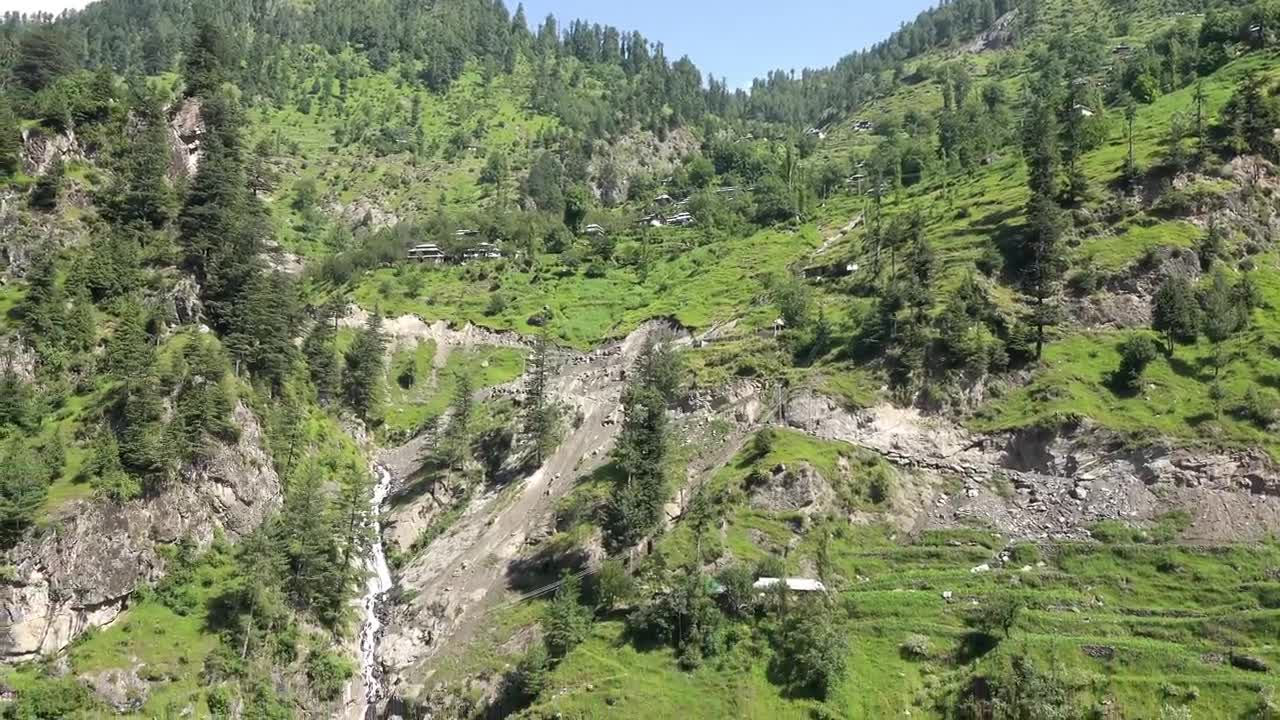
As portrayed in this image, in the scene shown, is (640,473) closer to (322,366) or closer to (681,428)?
(681,428)

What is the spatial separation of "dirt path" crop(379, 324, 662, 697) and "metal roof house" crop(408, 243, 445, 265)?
66.9 metres

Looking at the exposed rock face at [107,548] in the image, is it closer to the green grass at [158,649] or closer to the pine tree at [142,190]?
the green grass at [158,649]

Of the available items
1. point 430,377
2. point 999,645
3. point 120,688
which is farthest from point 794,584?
point 430,377

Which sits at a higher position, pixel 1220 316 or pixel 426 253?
pixel 426 253

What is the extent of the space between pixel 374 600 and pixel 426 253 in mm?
91577

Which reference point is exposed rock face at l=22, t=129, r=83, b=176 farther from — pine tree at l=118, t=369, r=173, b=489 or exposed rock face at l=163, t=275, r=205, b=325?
pine tree at l=118, t=369, r=173, b=489

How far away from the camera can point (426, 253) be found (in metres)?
175

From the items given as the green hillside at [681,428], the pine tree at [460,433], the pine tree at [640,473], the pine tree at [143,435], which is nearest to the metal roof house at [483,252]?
the green hillside at [681,428]

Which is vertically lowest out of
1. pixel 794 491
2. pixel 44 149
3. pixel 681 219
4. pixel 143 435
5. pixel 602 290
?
pixel 794 491

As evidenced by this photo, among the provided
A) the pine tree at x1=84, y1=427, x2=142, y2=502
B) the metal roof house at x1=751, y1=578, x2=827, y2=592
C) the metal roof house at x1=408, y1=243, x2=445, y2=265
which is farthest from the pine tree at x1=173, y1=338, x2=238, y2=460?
the metal roof house at x1=408, y1=243, x2=445, y2=265

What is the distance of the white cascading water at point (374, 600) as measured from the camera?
283 feet

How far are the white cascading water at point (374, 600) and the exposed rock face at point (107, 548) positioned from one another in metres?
12.4

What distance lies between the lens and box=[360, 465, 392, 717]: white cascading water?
8625 cm

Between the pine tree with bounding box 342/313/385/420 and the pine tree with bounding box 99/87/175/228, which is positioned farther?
the pine tree with bounding box 342/313/385/420
